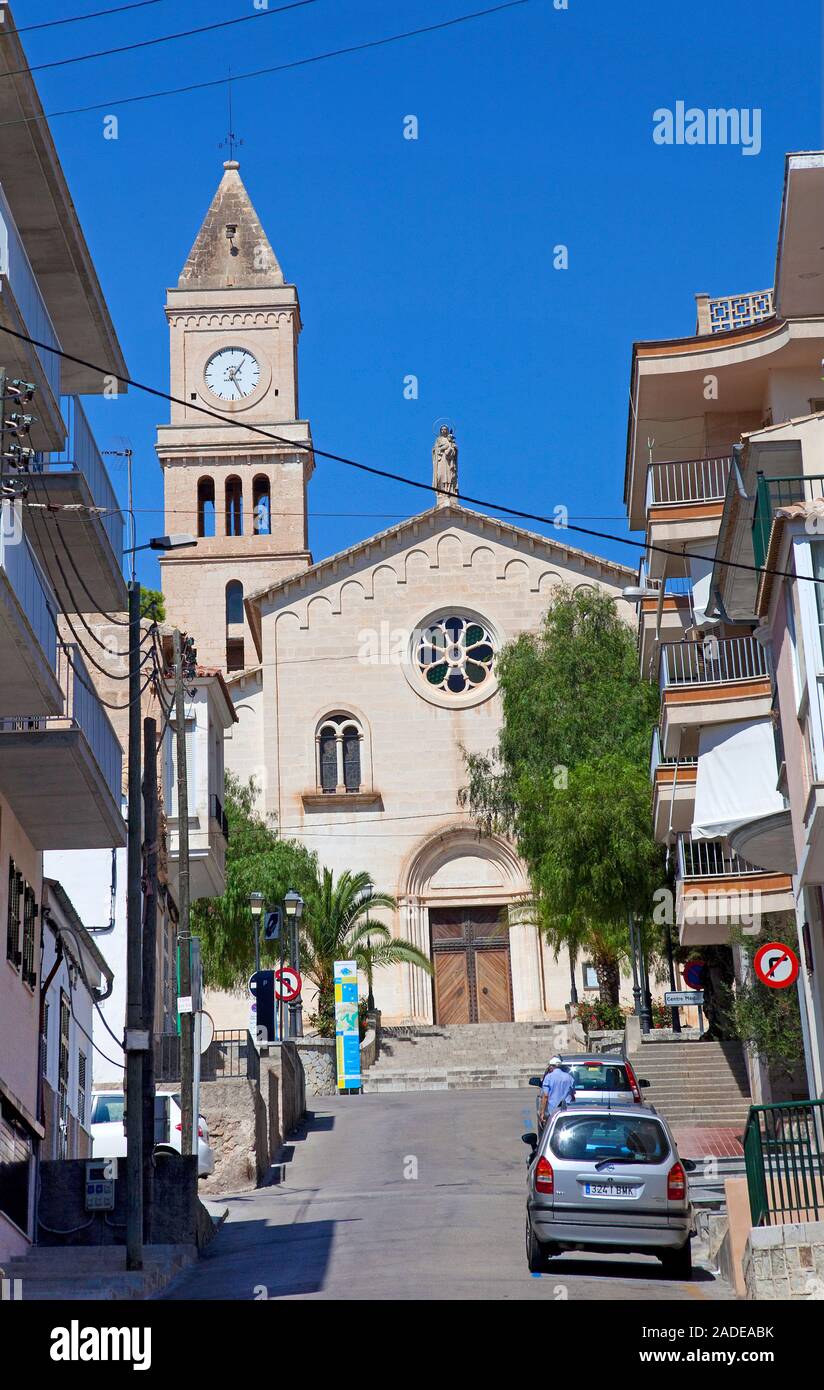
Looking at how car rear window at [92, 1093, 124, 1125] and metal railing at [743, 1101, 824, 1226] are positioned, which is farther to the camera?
car rear window at [92, 1093, 124, 1125]

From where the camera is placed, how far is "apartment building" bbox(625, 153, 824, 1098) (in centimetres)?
1942

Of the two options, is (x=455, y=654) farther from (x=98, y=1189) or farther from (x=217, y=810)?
(x=98, y=1189)

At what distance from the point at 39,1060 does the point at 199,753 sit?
1284 cm

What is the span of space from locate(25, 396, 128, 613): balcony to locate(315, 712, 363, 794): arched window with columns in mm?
30851

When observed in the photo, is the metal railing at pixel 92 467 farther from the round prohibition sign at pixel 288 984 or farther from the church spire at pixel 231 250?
the church spire at pixel 231 250

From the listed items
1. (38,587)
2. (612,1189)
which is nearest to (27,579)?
(38,587)

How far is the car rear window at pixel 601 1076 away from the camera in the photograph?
24855mm

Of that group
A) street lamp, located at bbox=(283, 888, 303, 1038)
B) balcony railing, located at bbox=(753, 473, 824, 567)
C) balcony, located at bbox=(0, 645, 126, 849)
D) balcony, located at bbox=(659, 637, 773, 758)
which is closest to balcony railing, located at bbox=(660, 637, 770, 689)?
balcony, located at bbox=(659, 637, 773, 758)

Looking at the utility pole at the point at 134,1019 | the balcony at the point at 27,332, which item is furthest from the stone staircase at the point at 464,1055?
the balcony at the point at 27,332

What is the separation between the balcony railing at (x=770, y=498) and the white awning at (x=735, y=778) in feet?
27.5

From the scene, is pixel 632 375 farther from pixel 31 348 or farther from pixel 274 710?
pixel 274 710

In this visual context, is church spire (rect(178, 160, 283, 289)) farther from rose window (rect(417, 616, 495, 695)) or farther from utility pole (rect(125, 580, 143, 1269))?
utility pole (rect(125, 580, 143, 1269))

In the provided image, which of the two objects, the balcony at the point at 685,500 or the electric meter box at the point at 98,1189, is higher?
the balcony at the point at 685,500

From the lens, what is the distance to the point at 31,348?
15953mm
